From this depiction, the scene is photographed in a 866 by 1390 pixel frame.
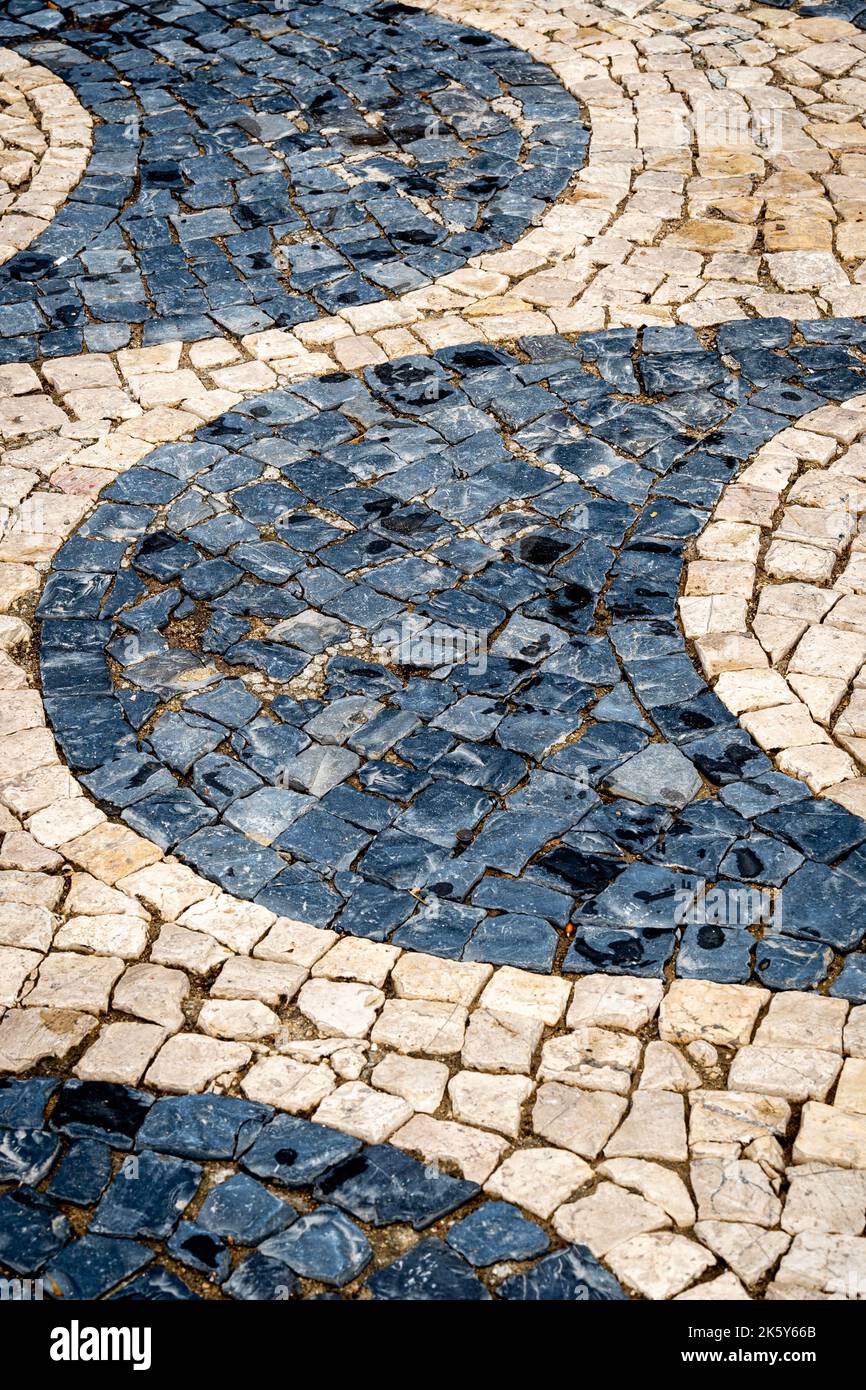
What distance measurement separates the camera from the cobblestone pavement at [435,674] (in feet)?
13.2

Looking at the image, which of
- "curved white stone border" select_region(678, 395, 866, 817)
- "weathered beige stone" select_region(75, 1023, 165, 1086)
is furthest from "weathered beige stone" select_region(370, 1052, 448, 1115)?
"curved white stone border" select_region(678, 395, 866, 817)

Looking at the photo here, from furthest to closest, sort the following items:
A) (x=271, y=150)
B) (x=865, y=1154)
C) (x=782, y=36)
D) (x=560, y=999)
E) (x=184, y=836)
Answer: (x=782, y=36)
(x=271, y=150)
(x=184, y=836)
(x=560, y=999)
(x=865, y=1154)

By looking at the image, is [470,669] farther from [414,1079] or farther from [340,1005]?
[414,1079]

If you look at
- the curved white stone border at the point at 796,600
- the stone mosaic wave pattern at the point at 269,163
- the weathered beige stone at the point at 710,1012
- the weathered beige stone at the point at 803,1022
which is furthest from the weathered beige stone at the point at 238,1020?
the stone mosaic wave pattern at the point at 269,163

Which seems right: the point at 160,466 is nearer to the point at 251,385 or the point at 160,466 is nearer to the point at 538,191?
the point at 251,385

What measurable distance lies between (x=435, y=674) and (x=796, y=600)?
1471mm

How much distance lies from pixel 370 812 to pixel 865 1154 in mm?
1957

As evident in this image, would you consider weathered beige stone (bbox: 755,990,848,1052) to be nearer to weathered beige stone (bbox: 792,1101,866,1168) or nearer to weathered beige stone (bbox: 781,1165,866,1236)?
weathered beige stone (bbox: 792,1101,866,1168)

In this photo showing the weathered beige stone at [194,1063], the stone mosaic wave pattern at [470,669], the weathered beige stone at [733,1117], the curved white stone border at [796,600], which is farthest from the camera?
the curved white stone border at [796,600]

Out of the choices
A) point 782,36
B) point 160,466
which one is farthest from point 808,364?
point 782,36

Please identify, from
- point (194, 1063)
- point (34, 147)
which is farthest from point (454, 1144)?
point (34, 147)

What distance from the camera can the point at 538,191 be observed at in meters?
8.23

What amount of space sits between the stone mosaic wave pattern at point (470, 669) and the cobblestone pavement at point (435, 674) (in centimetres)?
2

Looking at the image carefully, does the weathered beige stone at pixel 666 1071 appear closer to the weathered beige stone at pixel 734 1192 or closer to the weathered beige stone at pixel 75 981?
the weathered beige stone at pixel 734 1192
